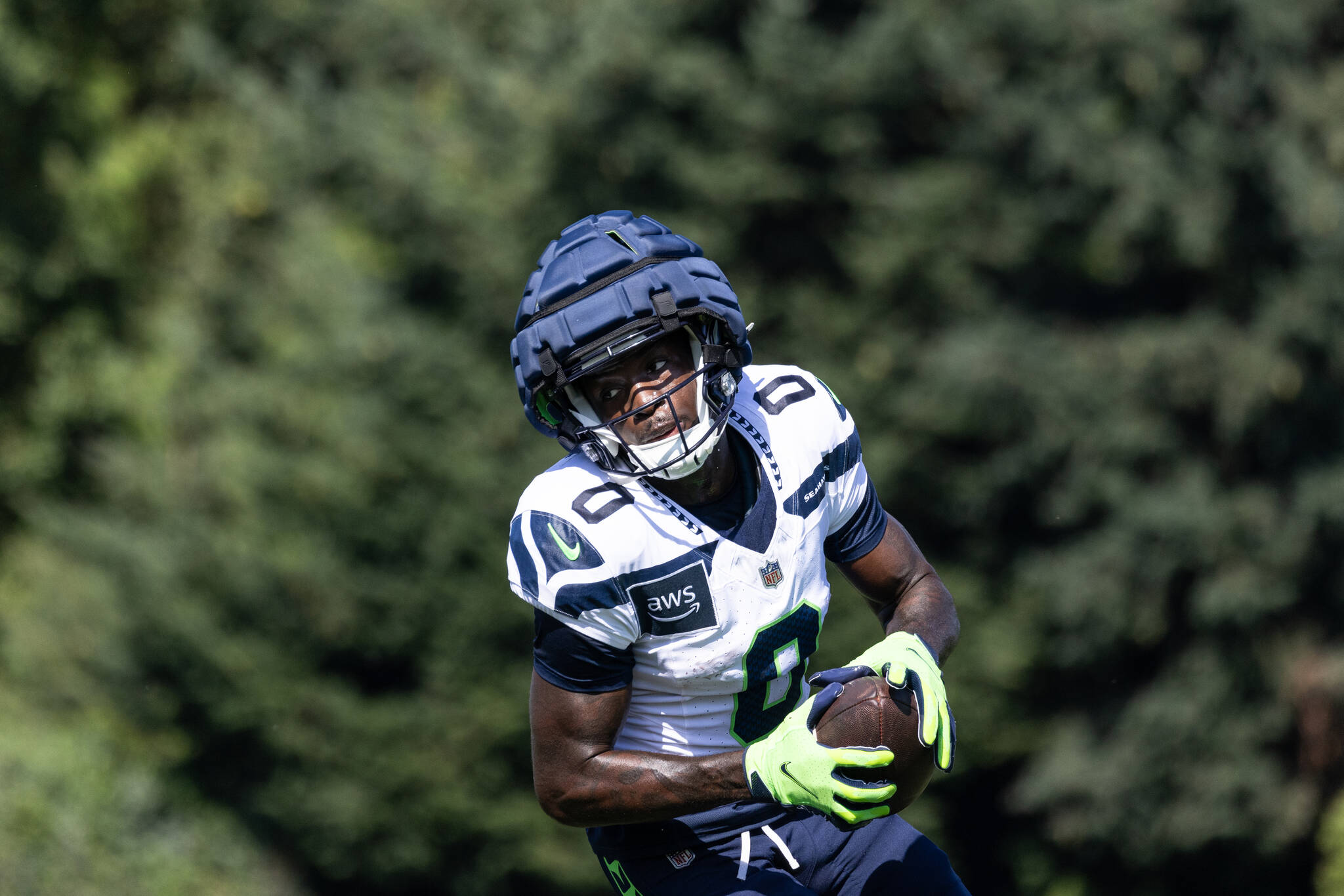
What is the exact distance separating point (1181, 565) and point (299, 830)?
10.8 metres

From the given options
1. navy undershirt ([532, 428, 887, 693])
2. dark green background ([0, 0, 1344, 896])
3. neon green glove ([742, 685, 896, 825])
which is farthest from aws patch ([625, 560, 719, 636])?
dark green background ([0, 0, 1344, 896])

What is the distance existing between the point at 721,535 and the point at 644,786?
0.61 m

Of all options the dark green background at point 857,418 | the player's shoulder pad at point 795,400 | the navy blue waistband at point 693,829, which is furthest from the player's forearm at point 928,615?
the dark green background at point 857,418

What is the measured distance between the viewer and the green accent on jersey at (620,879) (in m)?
3.50

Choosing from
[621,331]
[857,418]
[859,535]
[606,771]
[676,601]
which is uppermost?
[857,418]

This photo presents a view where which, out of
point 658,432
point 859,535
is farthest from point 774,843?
point 658,432

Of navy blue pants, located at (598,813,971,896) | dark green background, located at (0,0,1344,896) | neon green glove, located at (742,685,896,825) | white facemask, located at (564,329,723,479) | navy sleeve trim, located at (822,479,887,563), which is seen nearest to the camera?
neon green glove, located at (742,685,896,825)

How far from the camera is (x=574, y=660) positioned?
320cm

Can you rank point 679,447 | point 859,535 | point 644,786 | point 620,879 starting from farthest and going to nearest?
point 859,535 < point 620,879 < point 679,447 < point 644,786

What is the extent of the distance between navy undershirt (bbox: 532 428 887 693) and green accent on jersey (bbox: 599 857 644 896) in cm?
56

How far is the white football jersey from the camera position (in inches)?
126

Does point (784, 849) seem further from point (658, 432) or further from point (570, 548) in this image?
point (658, 432)

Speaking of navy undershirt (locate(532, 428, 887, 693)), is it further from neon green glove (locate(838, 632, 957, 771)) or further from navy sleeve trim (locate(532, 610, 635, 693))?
neon green glove (locate(838, 632, 957, 771))

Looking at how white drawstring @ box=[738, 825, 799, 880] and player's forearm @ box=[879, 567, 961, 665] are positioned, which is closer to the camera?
white drawstring @ box=[738, 825, 799, 880]
